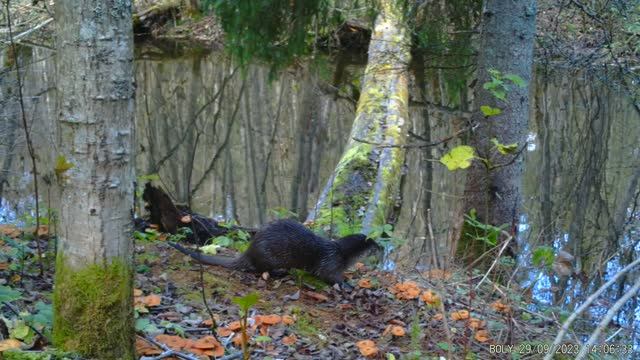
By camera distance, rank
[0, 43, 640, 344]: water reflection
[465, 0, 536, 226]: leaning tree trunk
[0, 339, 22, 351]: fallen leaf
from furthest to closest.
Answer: [0, 43, 640, 344]: water reflection < [465, 0, 536, 226]: leaning tree trunk < [0, 339, 22, 351]: fallen leaf

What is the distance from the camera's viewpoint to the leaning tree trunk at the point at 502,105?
5164mm

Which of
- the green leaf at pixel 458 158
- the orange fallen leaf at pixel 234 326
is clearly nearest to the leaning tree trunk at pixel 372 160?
the green leaf at pixel 458 158

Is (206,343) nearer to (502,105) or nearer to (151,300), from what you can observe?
(151,300)

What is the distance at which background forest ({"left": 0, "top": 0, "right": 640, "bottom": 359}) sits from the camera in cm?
265

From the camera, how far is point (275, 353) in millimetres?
3459

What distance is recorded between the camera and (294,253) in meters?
4.74

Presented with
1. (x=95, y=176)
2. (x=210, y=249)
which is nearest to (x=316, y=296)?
(x=210, y=249)

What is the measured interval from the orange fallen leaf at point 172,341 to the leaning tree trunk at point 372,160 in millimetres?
2067

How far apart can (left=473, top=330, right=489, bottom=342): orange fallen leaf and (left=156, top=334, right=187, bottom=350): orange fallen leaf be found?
1.73 meters

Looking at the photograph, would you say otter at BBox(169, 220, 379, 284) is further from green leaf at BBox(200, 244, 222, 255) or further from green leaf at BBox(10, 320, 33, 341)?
green leaf at BBox(10, 320, 33, 341)

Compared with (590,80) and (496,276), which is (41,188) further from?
(590,80)

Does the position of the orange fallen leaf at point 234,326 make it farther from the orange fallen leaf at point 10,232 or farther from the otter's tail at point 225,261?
the orange fallen leaf at point 10,232

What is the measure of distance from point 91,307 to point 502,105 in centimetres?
365

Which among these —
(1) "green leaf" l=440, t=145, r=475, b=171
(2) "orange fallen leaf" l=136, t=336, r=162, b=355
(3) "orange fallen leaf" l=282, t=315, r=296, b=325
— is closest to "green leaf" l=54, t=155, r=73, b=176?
(2) "orange fallen leaf" l=136, t=336, r=162, b=355
